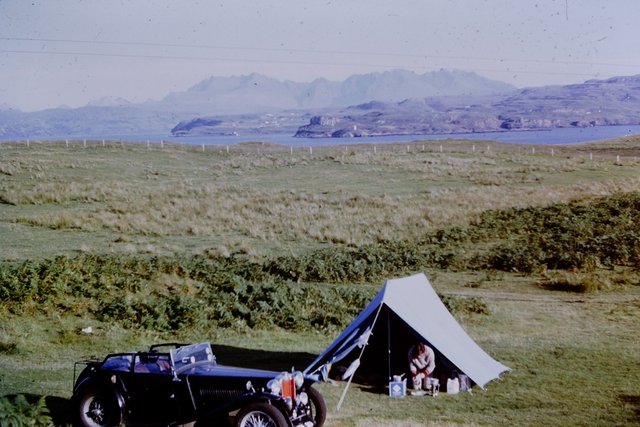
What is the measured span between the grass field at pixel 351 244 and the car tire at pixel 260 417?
224 centimetres

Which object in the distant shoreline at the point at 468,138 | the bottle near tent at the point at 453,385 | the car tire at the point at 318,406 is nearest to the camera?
the car tire at the point at 318,406

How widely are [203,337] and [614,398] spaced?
9737 mm

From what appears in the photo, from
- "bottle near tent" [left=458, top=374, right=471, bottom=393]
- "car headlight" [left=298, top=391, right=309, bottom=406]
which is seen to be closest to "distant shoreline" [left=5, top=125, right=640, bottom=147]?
"bottle near tent" [left=458, top=374, right=471, bottom=393]

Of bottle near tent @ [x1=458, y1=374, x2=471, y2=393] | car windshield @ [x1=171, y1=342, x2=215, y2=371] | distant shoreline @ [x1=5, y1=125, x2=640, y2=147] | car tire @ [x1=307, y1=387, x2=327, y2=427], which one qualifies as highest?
distant shoreline @ [x1=5, y1=125, x2=640, y2=147]

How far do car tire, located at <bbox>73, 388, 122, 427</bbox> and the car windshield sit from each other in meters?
1.19

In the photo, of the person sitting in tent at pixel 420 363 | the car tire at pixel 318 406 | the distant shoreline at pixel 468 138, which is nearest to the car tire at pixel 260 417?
the car tire at pixel 318 406

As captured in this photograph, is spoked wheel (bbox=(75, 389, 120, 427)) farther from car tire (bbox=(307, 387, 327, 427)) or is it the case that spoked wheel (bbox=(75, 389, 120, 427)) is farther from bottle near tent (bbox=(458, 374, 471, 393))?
bottle near tent (bbox=(458, 374, 471, 393))

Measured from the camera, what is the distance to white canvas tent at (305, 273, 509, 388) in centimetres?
1419

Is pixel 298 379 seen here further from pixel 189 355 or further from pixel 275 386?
pixel 189 355

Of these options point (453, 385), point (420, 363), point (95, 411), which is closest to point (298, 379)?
point (95, 411)

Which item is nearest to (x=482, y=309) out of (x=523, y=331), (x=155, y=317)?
(x=523, y=331)

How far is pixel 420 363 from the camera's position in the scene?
14031mm

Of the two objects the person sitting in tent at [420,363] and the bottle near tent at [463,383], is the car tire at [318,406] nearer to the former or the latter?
the person sitting in tent at [420,363]

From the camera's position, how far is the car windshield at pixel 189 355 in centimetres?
1089
